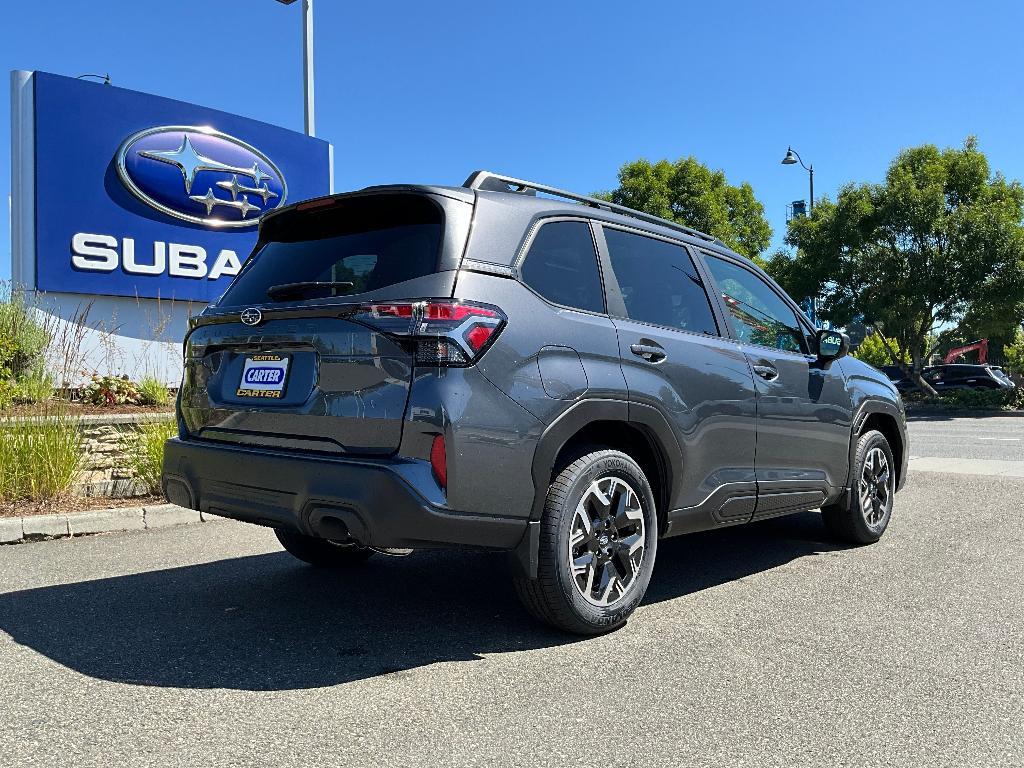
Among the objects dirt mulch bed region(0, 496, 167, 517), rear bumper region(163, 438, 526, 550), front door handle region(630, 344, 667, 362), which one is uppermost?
front door handle region(630, 344, 667, 362)

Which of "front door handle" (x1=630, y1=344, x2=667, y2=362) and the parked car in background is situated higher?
"front door handle" (x1=630, y1=344, x2=667, y2=362)

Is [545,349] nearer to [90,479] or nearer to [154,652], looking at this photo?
[154,652]

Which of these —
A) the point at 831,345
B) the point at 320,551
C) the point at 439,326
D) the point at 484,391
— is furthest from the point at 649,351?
the point at 320,551

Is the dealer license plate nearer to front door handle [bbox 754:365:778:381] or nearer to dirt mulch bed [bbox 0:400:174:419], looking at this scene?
front door handle [bbox 754:365:778:381]

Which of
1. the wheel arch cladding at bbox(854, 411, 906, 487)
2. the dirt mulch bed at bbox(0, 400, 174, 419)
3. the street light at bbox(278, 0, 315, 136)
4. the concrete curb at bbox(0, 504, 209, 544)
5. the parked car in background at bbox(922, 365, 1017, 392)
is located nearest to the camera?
the concrete curb at bbox(0, 504, 209, 544)

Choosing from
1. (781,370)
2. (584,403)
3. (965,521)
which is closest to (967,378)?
(965,521)

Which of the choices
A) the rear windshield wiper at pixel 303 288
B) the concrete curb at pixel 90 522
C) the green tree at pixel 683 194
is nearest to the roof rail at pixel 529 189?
the rear windshield wiper at pixel 303 288

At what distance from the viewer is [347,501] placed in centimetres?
315

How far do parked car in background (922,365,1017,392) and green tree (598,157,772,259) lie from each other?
23.9 ft

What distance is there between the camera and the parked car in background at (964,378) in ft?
A: 91.2

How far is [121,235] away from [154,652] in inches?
405

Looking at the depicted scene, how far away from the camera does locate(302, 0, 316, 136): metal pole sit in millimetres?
13836

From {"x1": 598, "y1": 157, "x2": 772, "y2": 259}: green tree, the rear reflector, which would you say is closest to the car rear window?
the rear reflector

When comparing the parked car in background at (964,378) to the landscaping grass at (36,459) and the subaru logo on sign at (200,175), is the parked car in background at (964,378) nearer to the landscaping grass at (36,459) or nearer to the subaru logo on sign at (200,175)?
the subaru logo on sign at (200,175)
